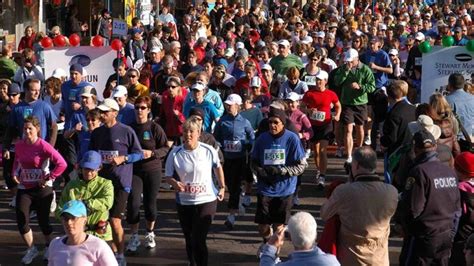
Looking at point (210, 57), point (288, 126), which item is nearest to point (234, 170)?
point (288, 126)

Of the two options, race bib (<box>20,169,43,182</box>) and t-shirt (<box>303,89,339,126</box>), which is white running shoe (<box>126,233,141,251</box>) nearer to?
race bib (<box>20,169,43,182</box>)

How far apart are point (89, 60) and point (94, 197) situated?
254 inches

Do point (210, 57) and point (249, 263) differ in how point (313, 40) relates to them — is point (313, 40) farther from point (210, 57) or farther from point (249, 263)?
point (249, 263)

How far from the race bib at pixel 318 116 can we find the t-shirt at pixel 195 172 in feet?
13.7

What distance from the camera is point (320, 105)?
14.1m

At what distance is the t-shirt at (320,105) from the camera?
46.1 feet

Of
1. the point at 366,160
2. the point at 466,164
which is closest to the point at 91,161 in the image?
the point at 366,160

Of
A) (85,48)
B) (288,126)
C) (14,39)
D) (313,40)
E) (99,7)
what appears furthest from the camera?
(99,7)

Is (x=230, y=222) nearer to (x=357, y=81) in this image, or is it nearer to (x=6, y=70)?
(x=357, y=81)

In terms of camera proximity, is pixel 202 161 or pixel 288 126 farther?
pixel 288 126

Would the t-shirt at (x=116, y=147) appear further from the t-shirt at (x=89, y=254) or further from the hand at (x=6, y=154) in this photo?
the t-shirt at (x=89, y=254)

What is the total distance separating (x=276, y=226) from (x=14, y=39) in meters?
16.1

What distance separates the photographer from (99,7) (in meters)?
29.8

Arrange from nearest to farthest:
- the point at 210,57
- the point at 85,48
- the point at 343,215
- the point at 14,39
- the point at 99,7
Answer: the point at 343,215 < the point at 85,48 < the point at 210,57 < the point at 14,39 < the point at 99,7
